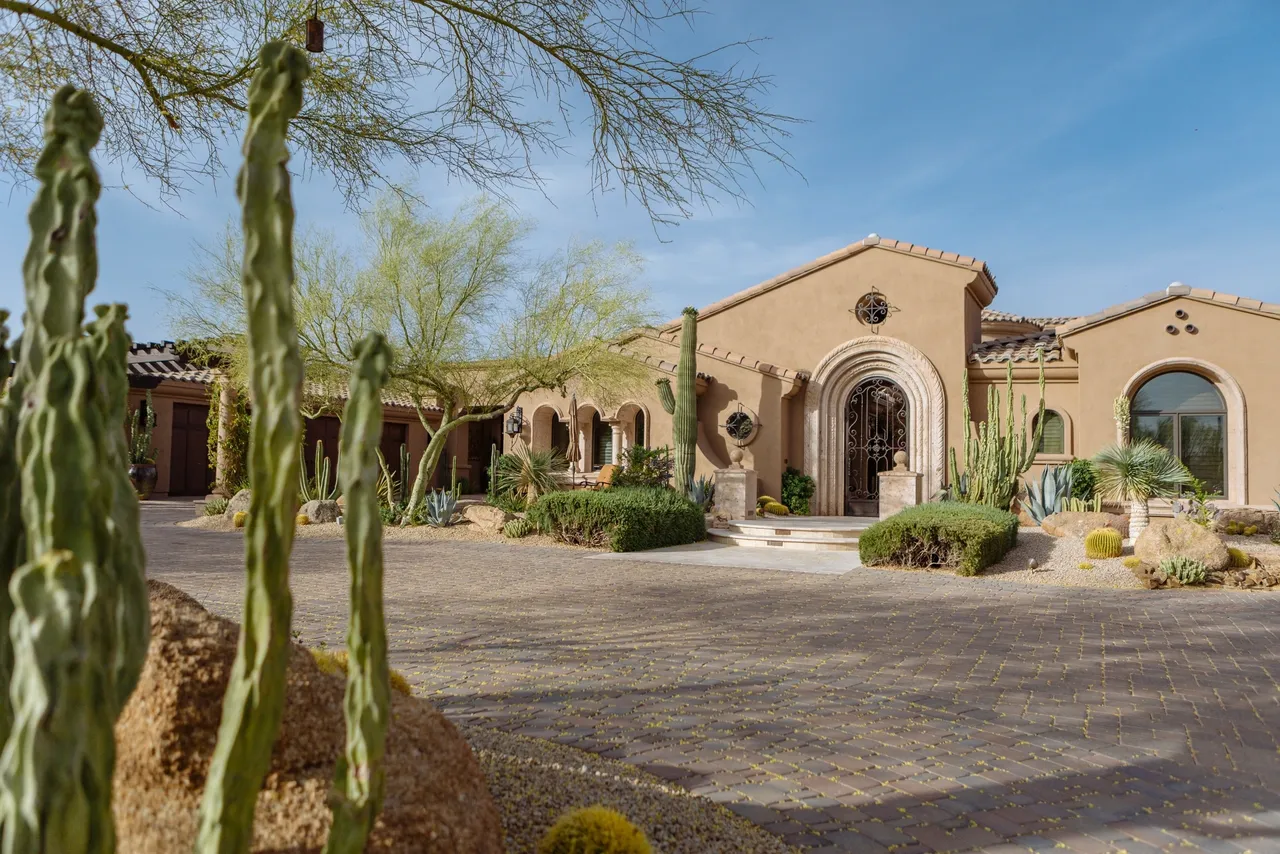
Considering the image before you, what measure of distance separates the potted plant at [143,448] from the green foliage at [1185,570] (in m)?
21.9

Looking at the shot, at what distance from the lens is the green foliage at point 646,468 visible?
57.6 feet

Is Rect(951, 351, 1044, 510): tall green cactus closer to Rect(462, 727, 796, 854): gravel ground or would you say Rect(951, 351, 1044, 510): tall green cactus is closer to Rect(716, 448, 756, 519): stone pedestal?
Rect(716, 448, 756, 519): stone pedestal

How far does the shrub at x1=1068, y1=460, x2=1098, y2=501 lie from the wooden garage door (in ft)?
74.7

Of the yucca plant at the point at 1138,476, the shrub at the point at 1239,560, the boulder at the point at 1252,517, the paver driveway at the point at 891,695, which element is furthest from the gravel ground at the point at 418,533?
the boulder at the point at 1252,517

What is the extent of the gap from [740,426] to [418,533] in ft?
25.8

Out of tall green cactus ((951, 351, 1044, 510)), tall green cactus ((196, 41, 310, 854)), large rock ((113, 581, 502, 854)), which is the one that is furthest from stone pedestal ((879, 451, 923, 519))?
tall green cactus ((196, 41, 310, 854))

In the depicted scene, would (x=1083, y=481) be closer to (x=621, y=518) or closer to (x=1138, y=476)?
(x=1138, y=476)

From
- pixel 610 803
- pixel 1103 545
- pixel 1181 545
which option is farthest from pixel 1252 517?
pixel 610 803

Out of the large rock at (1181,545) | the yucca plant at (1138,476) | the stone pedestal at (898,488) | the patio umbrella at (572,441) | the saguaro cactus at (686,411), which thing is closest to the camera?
the large rock at (1181,545)

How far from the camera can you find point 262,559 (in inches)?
49.8

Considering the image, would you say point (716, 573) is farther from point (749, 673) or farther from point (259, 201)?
point (259, 201)

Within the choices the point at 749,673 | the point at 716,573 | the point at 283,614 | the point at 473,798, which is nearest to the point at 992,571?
the point at 716,573

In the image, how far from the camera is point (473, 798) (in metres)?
2.04

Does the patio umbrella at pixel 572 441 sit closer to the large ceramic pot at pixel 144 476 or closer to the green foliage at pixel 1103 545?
the large ceramic pot at pixel 144 476
